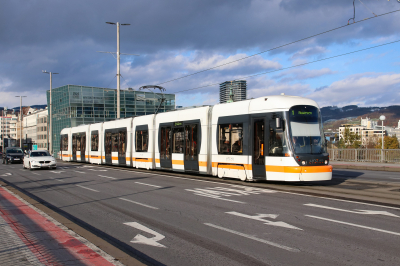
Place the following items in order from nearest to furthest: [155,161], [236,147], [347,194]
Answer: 1. [347,194]
2. [236,147]
3. [155,161]

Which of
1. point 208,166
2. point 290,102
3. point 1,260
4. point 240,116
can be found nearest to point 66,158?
point 208,166

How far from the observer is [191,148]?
1839 centimetres

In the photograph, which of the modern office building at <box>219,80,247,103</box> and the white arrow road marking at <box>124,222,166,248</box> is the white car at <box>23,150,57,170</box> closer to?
the modern office building at <box>219,80,247,103</box>

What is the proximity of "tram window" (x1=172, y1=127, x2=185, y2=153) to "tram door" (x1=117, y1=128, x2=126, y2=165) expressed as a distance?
726 centimetres

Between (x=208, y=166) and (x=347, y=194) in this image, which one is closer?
(x=347, y=194)

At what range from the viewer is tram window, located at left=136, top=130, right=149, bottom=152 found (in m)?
23.0

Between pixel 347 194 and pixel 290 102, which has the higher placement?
pixel 290 102

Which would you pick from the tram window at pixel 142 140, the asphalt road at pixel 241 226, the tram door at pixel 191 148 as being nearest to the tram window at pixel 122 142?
the tram window at pixel 142 140

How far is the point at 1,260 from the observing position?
5.09 m

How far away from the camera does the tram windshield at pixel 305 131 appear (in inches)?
527

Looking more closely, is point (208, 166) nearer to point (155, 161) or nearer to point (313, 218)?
point (155, 161)

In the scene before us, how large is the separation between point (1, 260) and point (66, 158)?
3531cm

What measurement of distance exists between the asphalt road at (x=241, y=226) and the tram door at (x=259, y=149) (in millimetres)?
2031

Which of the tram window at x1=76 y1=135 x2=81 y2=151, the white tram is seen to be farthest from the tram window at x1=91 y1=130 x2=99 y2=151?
the white tram
